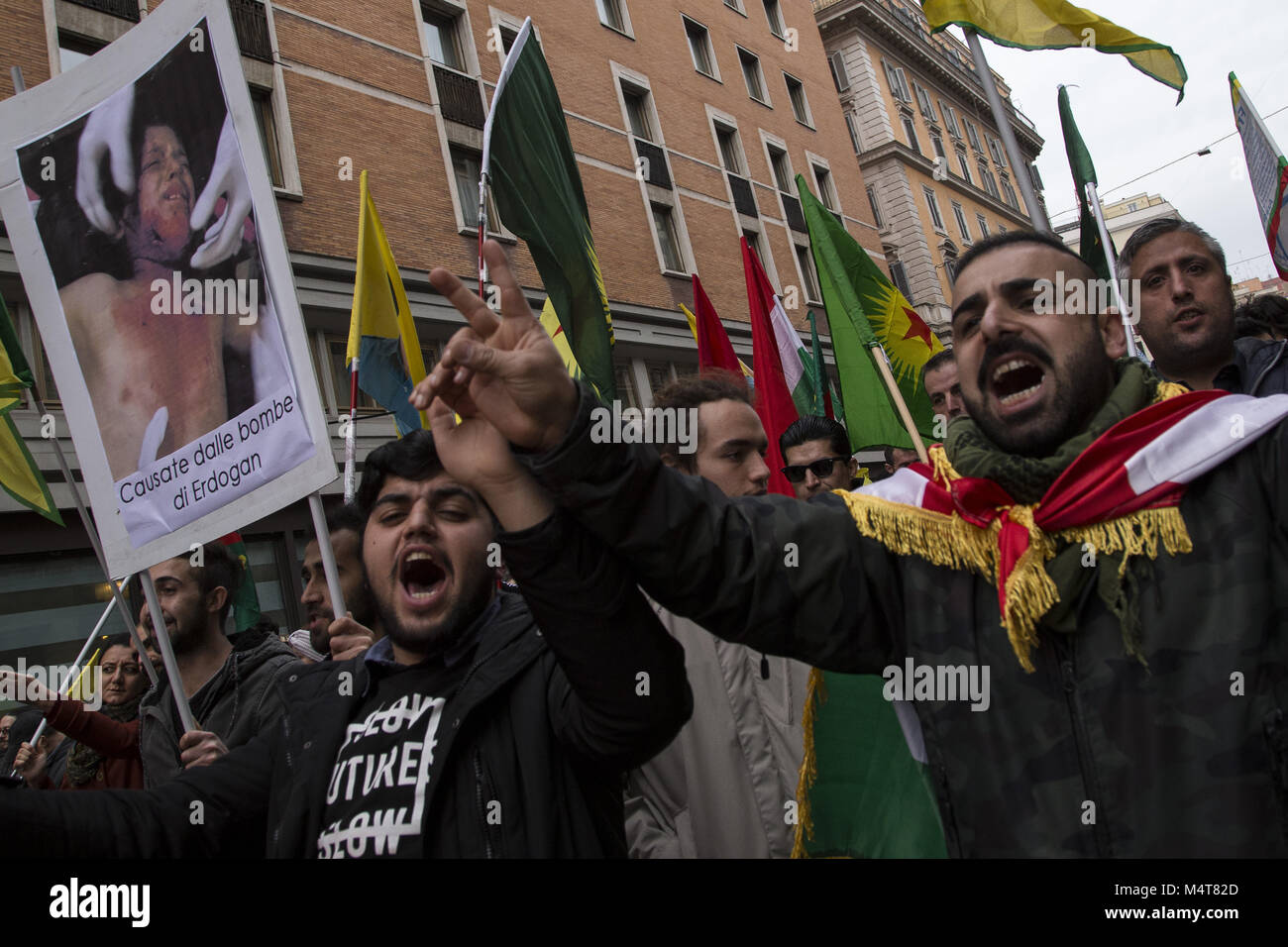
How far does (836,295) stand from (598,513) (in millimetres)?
3922

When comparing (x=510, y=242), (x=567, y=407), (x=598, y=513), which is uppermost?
(x=510, y=242)

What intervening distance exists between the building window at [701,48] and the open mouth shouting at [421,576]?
22343mm

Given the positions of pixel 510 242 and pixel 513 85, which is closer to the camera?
pixel 513 85

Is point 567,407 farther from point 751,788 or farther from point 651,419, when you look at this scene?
point 651,419

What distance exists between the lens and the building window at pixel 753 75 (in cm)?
2423

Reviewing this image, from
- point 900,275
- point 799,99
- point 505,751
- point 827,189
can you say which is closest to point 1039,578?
point 505,751

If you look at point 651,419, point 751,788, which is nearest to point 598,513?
point 751,788

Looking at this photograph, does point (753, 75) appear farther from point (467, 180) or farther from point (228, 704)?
point (228, 704)

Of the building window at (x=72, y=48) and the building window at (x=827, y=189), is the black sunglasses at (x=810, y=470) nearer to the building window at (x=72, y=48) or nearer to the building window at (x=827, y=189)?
the building window at (x=72, y=48)

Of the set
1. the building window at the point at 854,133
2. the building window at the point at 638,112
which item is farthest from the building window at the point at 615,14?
the building window at the point at 854,133

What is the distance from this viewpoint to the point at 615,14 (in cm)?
2038

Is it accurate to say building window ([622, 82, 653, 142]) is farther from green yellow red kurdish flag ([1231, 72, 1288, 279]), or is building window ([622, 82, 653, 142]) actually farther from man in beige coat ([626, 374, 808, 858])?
man in beige coat ([626, 374, 808, 858])
